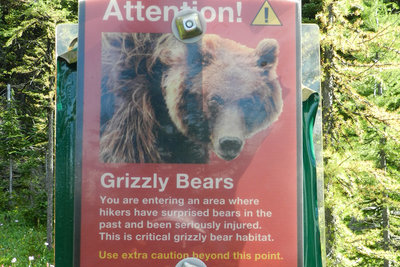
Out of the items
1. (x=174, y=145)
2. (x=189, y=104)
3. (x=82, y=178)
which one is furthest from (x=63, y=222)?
(x=189, y=104)

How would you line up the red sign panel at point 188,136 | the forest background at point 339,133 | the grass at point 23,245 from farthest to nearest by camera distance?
the grass at point 23,245 → the forest background at point 339,133 → the red sign panel at point 188,136

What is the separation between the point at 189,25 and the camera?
2088 millimetres

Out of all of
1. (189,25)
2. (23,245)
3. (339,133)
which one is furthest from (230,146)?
(23,245)

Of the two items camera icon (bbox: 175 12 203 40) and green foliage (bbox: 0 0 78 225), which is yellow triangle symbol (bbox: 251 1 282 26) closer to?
camera icon (bbox: 175 12 203 40)

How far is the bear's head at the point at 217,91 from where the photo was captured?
2.11m

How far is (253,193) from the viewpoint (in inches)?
82.2

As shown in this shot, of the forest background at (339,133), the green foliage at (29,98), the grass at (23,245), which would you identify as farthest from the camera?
the grass at (23,245)

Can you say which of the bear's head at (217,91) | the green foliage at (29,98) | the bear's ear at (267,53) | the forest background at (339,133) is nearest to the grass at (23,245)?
the forest background at (339,133)

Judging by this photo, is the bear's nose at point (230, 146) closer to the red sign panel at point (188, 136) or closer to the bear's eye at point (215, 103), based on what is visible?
the red sign panel at point (188, 136)

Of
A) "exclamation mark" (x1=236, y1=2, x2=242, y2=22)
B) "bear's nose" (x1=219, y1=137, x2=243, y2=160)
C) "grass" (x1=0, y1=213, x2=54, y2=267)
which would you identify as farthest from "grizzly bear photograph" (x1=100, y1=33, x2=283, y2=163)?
"grass" (x1=0, y1=213, x2=54, y2=267)

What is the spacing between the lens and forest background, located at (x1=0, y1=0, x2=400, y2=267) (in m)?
6.43

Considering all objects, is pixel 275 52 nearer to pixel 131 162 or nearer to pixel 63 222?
pixel 131 162

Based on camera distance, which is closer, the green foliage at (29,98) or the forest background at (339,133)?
the forest background at (339,133)

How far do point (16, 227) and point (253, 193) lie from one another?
49.3ft
